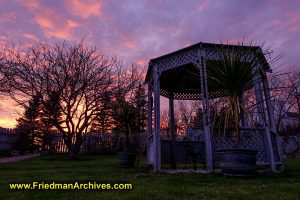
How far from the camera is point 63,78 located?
9.73m

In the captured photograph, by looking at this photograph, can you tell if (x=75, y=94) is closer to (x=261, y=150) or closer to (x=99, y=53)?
(x=99, y=53)

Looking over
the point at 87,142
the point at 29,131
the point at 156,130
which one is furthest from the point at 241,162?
the point at 29,131

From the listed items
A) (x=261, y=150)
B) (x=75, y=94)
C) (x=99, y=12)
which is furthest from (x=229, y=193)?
(x=75, y=94)

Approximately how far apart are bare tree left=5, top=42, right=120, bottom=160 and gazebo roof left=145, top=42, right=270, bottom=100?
3974 mm

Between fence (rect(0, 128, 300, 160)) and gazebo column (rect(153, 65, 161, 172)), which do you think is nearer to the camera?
gazebo column (rect(153, 65, 161, 172))

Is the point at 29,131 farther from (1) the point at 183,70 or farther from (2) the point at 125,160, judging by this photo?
(1) the point at 183,70

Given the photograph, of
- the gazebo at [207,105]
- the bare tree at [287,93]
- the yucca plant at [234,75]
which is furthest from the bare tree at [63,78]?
the bare tree at [287,93]

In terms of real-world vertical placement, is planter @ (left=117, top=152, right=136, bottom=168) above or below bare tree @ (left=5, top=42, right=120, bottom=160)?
below

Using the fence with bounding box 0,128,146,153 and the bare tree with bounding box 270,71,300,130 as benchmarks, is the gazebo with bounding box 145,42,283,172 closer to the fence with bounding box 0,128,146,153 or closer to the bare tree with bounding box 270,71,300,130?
the fence with bounding box 0,128,146,153

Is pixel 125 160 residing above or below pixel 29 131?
below

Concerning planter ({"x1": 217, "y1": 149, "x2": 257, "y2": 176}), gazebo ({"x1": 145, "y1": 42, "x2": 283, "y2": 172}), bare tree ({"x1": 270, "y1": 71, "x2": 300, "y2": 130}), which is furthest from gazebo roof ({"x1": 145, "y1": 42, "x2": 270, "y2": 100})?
bare tree ({"x1": 270, "y1": 71, "x2": 300, "y2": 130})

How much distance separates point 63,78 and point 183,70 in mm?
6329

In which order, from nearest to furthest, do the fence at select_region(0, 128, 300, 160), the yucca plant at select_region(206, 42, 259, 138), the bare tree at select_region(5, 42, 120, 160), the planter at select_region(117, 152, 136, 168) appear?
1. the yucca plant at select_region(206, 42, 259, 138)
2. the planter at select_region(117, 152, 136, 168)
3. the bare tree at select_region(5, 42, 120, 160)
4. the fence at select_region(0, 128, 300, 160)

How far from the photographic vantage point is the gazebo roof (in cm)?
534
